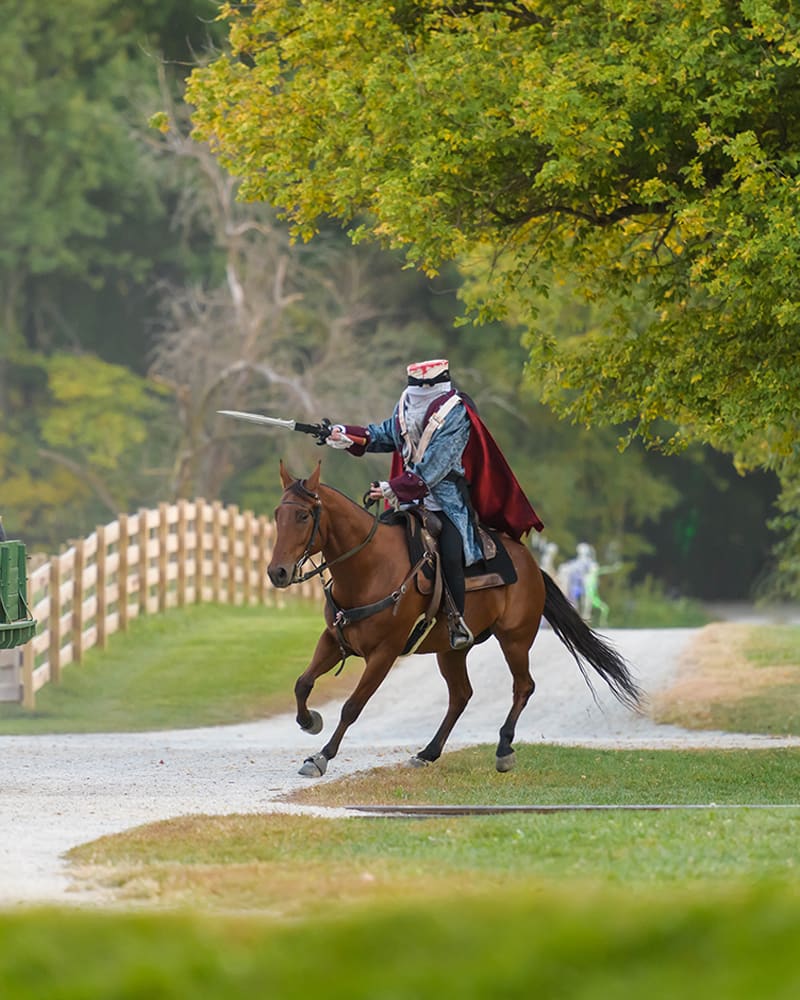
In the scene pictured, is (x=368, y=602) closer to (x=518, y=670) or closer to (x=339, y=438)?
(x=339, y=438)

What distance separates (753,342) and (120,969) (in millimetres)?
9994

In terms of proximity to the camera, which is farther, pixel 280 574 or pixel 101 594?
pixel 101 594

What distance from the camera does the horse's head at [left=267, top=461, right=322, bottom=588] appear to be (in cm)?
1241

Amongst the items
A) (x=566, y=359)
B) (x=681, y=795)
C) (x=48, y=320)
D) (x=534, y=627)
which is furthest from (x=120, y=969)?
(x=48, y=320)

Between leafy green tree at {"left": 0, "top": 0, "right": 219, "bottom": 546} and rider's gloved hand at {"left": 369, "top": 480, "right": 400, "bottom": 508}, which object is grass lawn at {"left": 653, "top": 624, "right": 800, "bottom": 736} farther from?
leafy green tree at {"left": 0, "top": 0, "right": 219, "bottom": 546}

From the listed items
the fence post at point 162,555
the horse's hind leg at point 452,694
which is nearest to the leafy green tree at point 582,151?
the horse's hind leg at point 452,694

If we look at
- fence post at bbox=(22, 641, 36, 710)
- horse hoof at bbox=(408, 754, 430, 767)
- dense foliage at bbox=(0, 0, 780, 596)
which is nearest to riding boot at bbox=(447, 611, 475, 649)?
horse hoof at bbox=(408, 754, 430, 767)

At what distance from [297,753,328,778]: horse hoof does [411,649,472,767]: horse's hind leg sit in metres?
0.89

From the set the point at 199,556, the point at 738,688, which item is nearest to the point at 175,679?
the point at 199,556

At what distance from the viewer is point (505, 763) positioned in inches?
545

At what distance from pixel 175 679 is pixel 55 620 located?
171 cm

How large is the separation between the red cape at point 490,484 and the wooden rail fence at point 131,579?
733 cm

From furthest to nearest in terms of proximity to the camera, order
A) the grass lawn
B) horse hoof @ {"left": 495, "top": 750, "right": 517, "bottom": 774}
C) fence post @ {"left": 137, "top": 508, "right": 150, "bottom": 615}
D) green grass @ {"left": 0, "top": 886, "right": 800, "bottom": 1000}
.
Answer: fence post @ {"left": 137, "top": 508, "right": 150, "bottom": 615}, the grass lawn, horse hoof @ {"left": 495, "top": 750, "right": 517, "bottom": 774}, green grass @ {"left": 0, "top": 886, "right": 800, "bottom": 1000}

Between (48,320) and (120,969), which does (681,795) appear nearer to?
(120,969)
